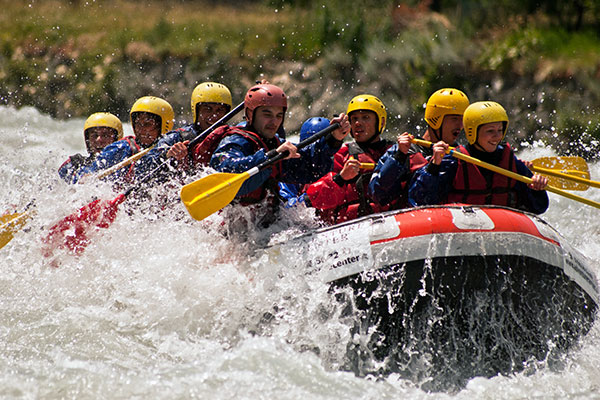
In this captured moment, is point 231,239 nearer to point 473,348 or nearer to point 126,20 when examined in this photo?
point 473,348

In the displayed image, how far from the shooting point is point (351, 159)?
15.9ft

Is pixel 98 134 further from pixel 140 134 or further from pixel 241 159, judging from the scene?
pixel 241 159

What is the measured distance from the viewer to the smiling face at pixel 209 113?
6.64 metres

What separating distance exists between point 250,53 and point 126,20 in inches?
152

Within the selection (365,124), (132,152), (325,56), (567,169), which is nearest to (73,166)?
(132,152)

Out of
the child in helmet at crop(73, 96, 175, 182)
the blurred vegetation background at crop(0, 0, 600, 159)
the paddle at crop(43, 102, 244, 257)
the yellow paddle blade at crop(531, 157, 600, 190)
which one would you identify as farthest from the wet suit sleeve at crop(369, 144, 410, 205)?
the blurred vegetation background at crop(0, 0, 600, 159)

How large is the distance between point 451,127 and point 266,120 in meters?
1.47

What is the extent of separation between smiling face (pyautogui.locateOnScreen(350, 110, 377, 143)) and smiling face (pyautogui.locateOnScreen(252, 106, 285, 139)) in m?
0.59

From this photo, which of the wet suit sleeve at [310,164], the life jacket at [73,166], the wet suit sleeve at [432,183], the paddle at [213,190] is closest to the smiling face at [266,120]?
the wet suit sleeve at [310,164]

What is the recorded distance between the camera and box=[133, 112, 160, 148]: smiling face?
267 inches

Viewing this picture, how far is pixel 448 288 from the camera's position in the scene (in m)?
4.21

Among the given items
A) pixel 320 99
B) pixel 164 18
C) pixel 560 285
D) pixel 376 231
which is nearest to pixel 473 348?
pixel 560 285

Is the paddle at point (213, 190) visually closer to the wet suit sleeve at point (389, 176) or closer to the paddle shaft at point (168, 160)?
the wet suit sleeve at point (389, 176)

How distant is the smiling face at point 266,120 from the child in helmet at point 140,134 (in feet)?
6.07
